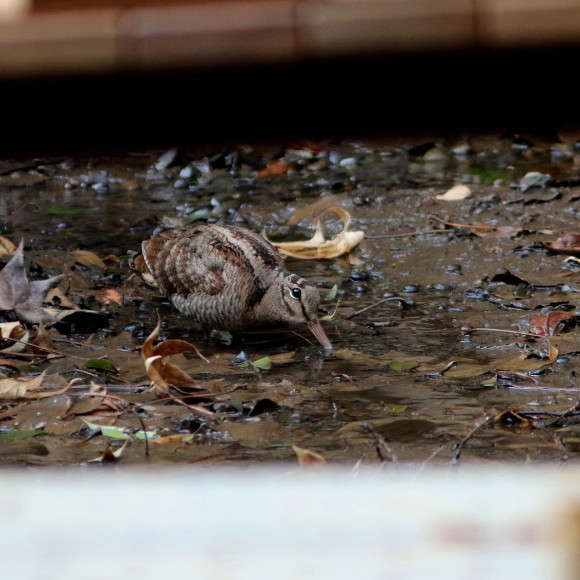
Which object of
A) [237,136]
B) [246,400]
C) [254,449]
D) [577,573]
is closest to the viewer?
[577,573]

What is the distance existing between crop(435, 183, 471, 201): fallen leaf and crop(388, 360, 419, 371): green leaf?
347 centimetres

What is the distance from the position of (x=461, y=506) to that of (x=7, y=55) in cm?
101

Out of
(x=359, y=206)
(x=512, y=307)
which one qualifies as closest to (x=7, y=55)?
(x=512, y=307)

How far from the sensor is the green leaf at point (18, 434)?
4.22 meters

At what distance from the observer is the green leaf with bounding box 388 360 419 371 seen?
5.09 meters

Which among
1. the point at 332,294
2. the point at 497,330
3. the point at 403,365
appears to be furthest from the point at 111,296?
the point at 497,330

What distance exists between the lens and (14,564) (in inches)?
31.8

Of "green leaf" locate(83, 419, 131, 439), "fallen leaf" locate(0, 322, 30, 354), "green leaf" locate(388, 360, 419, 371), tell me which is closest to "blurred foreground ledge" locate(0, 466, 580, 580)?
"green leaf" locate(83, 419, 131, 439)

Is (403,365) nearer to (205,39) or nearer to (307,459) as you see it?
(307,459)

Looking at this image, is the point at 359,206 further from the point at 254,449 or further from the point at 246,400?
the point at 254,449

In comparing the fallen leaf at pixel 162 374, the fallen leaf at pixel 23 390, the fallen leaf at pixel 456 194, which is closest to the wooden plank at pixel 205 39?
the fallen leaf at pixel 162 374

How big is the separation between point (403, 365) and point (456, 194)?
3638 mm

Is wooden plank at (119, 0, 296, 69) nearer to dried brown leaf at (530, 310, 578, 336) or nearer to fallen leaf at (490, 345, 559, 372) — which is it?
fallen leaf at (490, 345, 559, 372)

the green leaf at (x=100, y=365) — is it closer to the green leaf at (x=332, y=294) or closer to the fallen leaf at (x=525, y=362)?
the green leaf at (x=332, y=294)
